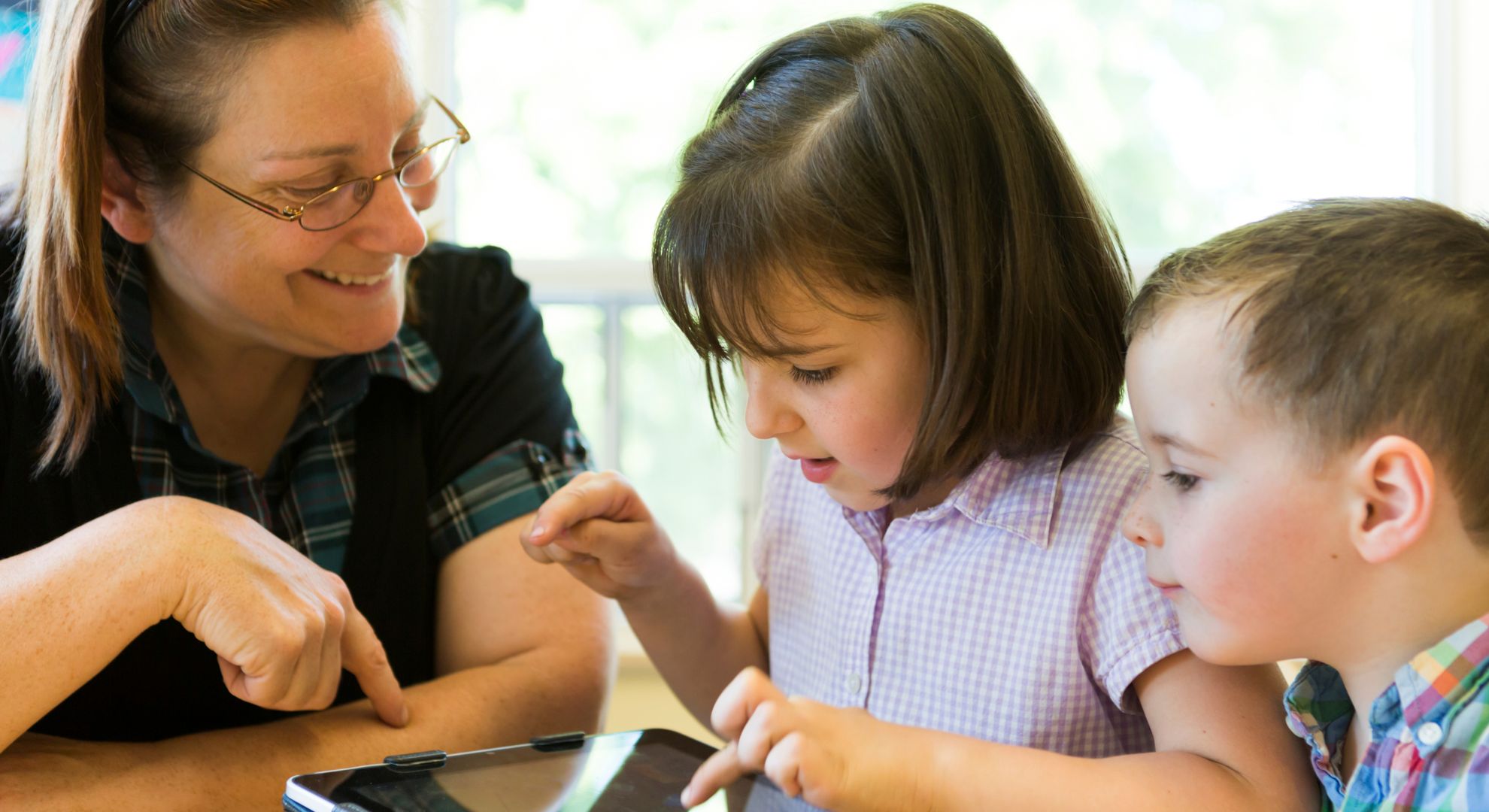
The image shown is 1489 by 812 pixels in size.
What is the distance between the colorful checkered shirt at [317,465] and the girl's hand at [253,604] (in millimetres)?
182

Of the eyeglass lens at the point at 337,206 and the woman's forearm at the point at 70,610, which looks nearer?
the woman's forearm at the point at 70,610

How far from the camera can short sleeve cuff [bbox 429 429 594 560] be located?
127 centimetres

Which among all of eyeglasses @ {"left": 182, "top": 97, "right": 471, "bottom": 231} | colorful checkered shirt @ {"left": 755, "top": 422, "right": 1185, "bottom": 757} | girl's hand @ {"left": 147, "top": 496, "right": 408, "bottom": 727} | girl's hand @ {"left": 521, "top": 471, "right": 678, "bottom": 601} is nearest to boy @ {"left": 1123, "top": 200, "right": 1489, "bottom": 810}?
colorful checkered shirt @ {"left": 755, "top": 422, "right": 1185, "bottom": 757}

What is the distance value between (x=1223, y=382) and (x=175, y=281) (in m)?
0.94

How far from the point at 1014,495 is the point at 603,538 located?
1.13 feet

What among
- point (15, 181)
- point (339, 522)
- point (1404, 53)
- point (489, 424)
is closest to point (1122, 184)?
point (1404, 53)

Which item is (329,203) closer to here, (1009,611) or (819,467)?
(819,467)

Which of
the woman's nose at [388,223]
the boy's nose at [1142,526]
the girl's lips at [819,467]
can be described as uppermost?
the woman's nose at [388,223]

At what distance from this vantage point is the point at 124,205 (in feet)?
3.94

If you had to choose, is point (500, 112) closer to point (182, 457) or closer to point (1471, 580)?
point (182, 457)

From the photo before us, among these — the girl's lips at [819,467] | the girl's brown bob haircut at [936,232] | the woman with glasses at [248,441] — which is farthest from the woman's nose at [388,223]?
the girl's lips at [819,467]

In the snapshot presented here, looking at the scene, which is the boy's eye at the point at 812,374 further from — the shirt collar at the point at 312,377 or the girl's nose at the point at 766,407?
the shirt collar at the point at 312,377

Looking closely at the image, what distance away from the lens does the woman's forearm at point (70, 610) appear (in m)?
0.94

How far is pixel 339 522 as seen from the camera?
125 centimetres
